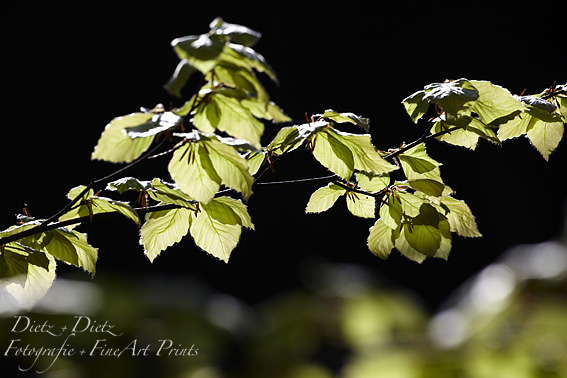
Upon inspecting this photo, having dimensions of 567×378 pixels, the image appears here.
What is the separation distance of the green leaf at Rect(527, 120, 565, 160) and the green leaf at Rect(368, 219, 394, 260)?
0.68ft

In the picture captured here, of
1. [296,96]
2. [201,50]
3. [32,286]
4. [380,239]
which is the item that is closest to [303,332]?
[380,239]

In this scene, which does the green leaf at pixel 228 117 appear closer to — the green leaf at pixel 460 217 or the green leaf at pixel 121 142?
the green leaf at pixel 121 142

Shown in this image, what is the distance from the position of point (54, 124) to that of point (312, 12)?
1417mm

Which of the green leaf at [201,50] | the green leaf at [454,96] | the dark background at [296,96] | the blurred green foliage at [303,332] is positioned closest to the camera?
the green leaf at [201,50]

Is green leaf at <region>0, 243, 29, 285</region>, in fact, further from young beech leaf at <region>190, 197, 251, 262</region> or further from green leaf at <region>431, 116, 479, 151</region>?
green leaf at <region>431, 116, 479, 151</region>

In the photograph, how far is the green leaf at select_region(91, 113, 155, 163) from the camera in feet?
1.59

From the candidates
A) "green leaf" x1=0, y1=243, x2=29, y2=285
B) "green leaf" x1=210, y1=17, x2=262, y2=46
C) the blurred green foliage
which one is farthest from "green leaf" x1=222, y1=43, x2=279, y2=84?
the blurred green foliage

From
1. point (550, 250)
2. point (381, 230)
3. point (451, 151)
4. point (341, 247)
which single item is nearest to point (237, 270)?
point (341, 247)

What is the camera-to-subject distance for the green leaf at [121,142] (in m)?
0.48

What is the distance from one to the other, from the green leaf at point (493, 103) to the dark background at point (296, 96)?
1.80 metres

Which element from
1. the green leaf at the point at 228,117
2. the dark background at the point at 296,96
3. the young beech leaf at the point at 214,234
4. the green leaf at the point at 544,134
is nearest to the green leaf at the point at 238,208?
the young beech leaf at the point at 214,234

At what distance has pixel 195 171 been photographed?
1.76 feet

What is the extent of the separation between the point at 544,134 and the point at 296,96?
214 centimetres

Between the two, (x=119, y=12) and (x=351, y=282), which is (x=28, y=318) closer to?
(x=351, y=282)
